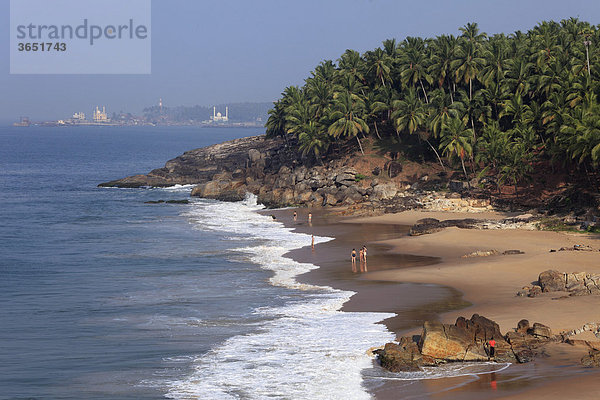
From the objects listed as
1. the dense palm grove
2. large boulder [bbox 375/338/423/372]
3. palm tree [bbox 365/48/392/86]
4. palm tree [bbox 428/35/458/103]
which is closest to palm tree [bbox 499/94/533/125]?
the dense palm grove

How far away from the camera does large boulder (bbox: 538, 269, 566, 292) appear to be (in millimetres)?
35406

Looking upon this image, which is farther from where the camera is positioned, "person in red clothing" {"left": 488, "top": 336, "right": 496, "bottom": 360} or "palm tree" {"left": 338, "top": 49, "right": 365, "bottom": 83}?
"palm tree" {"left": 338, "top": 49, "right": 365, "bottom": 83}

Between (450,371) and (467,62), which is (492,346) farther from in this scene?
(467,62)

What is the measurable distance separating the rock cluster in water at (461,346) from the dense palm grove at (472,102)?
106 feet

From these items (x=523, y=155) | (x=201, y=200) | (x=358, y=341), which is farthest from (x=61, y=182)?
(x=358, y=341)

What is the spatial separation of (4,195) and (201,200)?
33.0 m

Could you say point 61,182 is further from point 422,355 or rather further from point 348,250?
point 422,355

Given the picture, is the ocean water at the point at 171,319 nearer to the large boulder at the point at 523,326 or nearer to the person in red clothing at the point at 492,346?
the person in red clothing at the point at 492,346

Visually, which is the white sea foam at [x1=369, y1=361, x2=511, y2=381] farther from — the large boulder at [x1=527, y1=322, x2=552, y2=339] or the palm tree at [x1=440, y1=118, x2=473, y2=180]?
the palm tree at [x1=440, y1=118, x2=473, y2=180]

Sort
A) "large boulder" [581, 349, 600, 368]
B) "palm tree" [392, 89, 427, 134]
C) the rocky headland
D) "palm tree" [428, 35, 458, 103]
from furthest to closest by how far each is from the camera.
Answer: "palm tree" [428, 35, 458, 103] → "palm tree" [392, 89, 427, 134] → the rocky headland → "large boulder" [581, 349, 600, 368]

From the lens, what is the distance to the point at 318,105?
98188 mm

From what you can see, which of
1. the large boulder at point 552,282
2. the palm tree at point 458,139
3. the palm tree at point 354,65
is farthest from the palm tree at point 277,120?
the large boulder at point 552,282

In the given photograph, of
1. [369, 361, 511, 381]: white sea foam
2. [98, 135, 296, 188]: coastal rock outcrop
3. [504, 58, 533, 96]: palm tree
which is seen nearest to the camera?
[369, 361, 511, 381]: white sea foam

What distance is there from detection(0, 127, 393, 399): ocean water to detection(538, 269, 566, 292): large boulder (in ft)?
29.9
